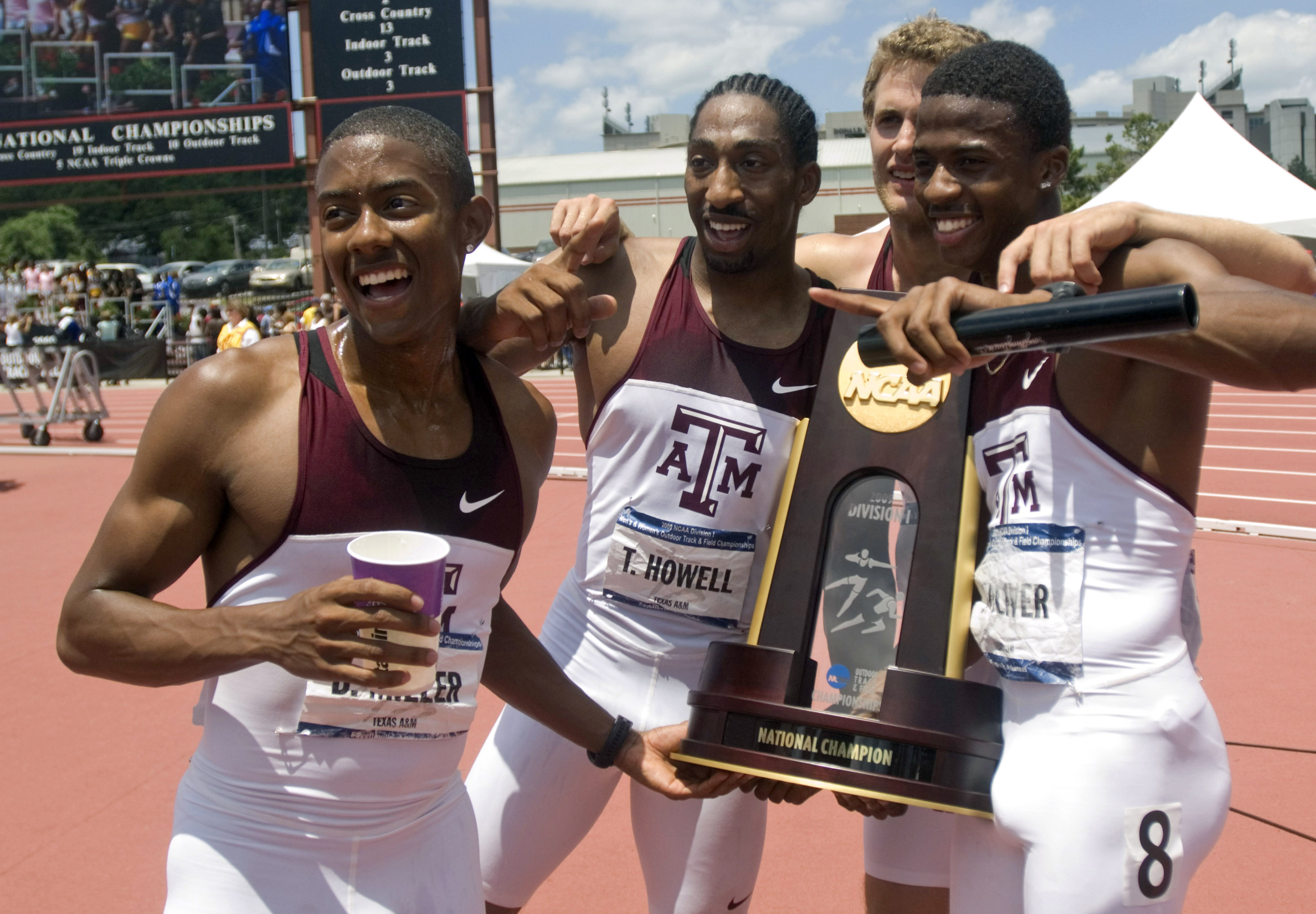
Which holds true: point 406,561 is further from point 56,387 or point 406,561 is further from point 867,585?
point 56,387

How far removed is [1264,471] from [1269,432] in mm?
2819

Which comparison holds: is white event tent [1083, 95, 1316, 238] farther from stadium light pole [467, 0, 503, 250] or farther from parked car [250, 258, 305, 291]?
parked car [250, 258, 305, 291]

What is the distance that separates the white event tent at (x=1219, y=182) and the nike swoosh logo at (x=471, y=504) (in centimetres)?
1174

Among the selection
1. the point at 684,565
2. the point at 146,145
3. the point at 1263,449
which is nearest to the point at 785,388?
the point at 684,565

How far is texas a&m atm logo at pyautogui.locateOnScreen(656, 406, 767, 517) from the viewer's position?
248cm

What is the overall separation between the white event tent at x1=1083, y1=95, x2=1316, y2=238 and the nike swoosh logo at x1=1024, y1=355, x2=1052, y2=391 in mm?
11325

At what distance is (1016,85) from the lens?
195 cm

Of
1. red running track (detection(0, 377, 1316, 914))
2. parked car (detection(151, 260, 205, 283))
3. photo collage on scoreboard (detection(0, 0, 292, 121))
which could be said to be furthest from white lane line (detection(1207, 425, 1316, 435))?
parked car (detection(151, 260, 205, 283))

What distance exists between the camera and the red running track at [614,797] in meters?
3.54

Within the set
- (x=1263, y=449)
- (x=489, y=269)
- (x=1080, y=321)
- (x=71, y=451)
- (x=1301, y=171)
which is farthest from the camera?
(x=1301, y=171)

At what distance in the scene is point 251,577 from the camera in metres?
1.79

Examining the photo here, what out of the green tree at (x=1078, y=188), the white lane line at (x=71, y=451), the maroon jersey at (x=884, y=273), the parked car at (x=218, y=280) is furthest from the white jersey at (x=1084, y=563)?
the green tree at (x=1078, y=188)

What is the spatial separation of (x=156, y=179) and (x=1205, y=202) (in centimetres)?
5271

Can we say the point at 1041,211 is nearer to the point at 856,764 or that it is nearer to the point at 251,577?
the point at 856,764
